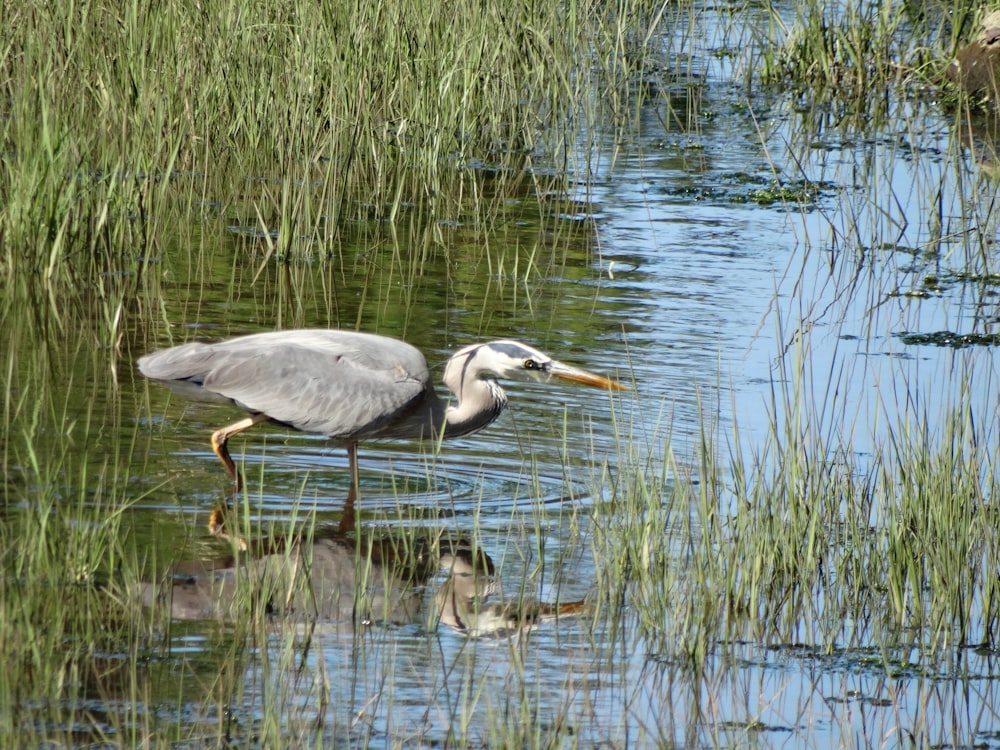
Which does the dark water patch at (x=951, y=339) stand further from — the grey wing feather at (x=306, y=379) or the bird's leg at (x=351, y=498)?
the bird's leg at (x=351, y=498)

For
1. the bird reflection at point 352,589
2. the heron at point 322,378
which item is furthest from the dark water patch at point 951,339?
the bird reflection at point 352,589

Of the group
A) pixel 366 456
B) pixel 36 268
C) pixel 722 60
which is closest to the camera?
pixel 366 456

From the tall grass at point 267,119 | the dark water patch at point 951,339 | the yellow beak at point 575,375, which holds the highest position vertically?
the tall grass at point 267,119

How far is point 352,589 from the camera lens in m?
4.43

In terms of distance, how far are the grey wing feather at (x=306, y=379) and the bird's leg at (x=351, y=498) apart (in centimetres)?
8

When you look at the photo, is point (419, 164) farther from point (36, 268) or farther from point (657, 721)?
point (657, 721)

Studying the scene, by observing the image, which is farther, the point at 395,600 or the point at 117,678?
the point at 395,600

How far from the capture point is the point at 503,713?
3496mm

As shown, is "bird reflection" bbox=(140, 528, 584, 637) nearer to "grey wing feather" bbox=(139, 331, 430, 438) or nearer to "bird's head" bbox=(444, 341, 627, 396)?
"grey wing feather" bbox=(139, 331, 430, 438)

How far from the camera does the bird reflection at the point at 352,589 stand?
3965mm

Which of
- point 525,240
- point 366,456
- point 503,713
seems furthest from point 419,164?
point 503,713

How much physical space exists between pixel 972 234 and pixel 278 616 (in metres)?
5.66

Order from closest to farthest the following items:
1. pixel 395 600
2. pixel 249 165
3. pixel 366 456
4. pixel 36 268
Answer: pixel 395 600, pixel 366 456, pixel 36 268, pixel 249 165

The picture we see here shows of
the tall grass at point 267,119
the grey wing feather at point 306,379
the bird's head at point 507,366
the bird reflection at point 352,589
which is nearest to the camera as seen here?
the bird reflection at point 352,589
